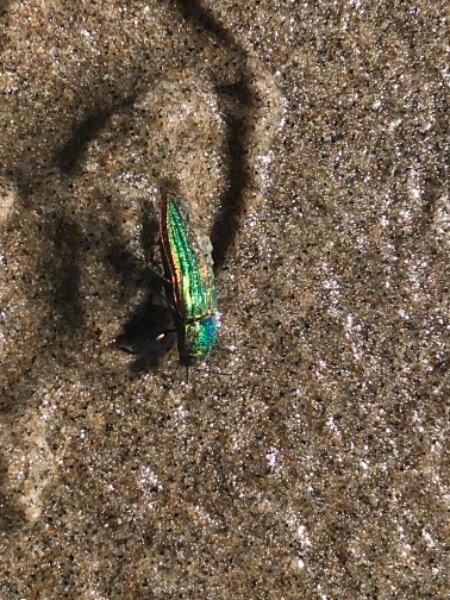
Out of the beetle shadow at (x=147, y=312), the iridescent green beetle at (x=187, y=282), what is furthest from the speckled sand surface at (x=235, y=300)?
the iridescent green beetle at (x=187, y=282)

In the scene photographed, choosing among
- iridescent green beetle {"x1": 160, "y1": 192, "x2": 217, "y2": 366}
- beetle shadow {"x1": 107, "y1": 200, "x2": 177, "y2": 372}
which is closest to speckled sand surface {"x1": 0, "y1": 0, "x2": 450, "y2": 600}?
beetle shadow {"x1": 107, "y1": 200, "x2": 177, "y2": 372}

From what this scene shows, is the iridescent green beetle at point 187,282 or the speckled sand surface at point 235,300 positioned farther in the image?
the speckled sand surface at point 235,300

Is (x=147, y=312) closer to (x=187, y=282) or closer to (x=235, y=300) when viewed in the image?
(x=187, y=282)

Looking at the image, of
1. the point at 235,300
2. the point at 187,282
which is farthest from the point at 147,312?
the point at 235,300

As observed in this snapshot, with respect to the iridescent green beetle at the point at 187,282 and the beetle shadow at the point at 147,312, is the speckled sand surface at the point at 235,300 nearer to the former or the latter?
the beetle shadow at the point at 147,312

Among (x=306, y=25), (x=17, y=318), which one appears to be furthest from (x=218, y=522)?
(x=306, y=25)

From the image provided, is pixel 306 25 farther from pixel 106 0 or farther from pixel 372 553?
pixel 372 553
